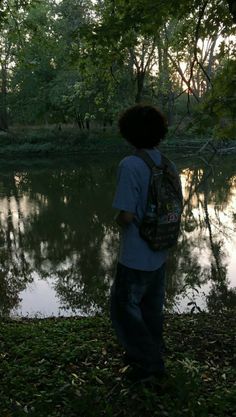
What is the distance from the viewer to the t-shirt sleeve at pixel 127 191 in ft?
9.76

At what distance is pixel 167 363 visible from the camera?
363cm

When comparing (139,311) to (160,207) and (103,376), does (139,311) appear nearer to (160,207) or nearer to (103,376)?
(103,376)

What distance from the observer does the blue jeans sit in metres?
3.19

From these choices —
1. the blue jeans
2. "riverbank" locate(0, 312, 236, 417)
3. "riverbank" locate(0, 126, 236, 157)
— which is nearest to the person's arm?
the blue jeans

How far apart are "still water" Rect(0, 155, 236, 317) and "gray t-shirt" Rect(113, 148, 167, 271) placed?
7.46 ft

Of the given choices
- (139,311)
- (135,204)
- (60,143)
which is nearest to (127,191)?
(135,204)

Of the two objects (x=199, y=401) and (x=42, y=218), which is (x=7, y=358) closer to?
(x=199, y=401)

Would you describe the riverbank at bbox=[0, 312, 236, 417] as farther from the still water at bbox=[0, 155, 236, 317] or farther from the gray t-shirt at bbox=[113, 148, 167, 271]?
the still water at bbox=[0, 155, 236, 317]

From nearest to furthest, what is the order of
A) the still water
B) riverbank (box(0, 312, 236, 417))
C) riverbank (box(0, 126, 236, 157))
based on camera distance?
1. riverbank (box(0, 312, 236, 417))
2. the still water
3. riverbank (box(0, 126, 236, 157))

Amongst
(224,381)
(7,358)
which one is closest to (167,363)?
(224,381)

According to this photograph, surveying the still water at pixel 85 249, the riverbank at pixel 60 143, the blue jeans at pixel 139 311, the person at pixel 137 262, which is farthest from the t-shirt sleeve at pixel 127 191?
the riverbank at pixel 60 143

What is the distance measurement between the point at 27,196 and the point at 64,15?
1716cm

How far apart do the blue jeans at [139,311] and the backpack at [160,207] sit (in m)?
0.24

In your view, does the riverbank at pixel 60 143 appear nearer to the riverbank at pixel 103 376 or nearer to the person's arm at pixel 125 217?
the riverbank at pixel 103 376
